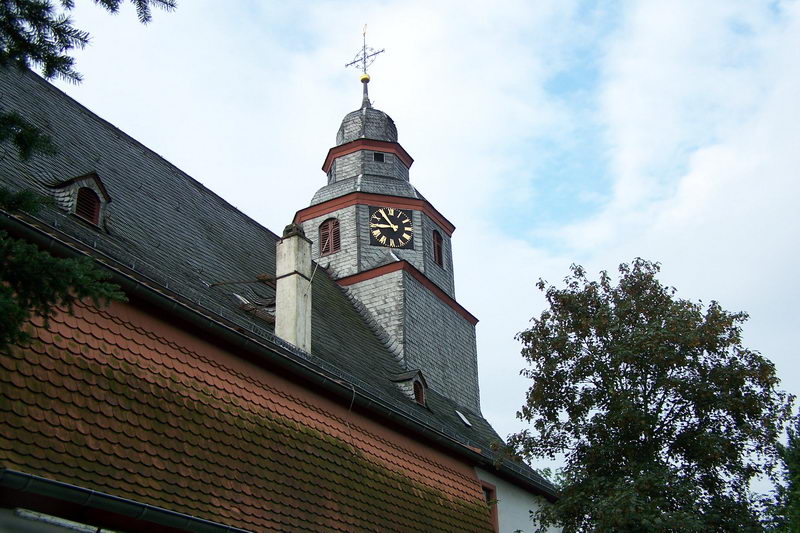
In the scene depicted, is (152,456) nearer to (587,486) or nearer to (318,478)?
(318,478)

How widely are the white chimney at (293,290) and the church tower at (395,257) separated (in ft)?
18.3

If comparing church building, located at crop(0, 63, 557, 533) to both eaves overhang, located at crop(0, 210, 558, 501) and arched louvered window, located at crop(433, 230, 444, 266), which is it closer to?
eaves overhang, located at crop(0, 210, 558, 501)

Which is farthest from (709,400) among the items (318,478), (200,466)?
(200,466)

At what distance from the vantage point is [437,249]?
2345 cm

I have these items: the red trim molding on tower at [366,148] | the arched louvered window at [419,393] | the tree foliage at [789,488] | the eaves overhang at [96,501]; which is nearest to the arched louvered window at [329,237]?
the red trim molding on tower at [366,148]

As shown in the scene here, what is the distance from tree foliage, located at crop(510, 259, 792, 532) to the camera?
482 inches

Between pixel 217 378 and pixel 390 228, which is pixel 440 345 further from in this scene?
pixel 217 378

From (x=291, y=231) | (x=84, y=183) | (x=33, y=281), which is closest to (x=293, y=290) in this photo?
(x=291, y=231)

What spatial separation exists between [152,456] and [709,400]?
24.2 ft

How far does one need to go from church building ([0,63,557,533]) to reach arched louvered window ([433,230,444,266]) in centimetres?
95

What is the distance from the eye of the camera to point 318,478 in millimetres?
11656

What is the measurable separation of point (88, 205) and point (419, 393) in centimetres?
763

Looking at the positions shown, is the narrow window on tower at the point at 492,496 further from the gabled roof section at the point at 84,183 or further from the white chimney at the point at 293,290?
the gabled roof section at the point at 84,183

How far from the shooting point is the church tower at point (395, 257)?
818 inches
